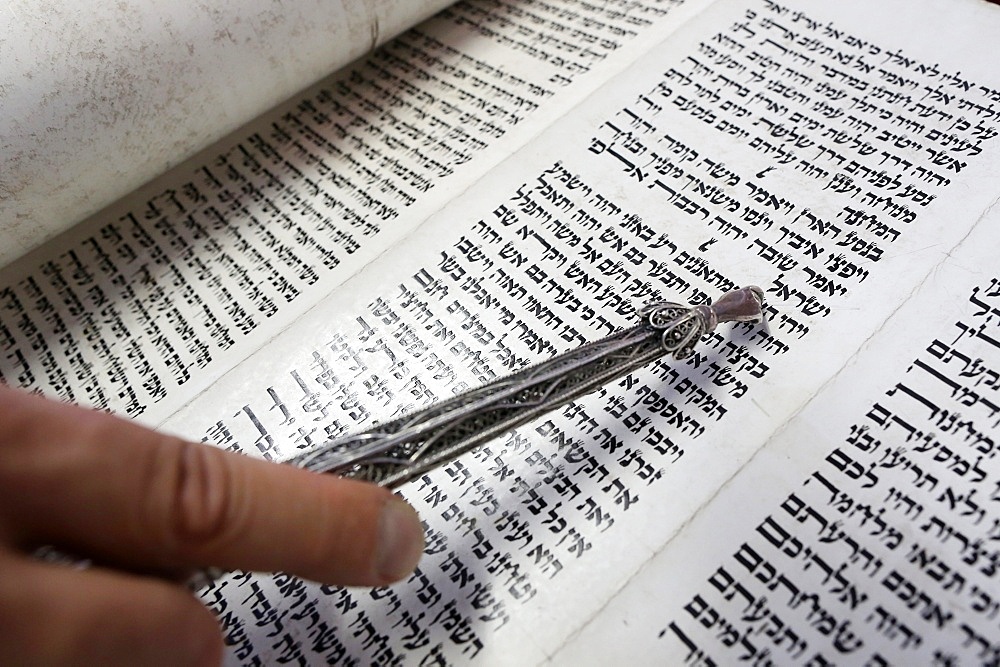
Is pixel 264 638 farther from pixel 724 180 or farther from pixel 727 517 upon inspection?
pixel 724 180

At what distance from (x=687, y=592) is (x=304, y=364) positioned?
332mm

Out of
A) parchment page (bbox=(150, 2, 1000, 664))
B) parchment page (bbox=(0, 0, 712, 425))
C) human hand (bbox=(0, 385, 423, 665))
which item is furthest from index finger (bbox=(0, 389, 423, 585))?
parchment page (bbox=(0, 0, 712, 425))

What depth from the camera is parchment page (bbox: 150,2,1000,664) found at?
444 mm

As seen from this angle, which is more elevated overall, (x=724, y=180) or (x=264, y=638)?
(x=724, y=180)

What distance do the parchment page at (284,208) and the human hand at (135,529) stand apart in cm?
28

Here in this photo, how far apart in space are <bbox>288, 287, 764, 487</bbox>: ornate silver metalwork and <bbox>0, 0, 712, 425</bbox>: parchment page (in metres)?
0.26

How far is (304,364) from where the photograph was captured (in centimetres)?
58

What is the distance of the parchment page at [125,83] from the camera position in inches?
22.7

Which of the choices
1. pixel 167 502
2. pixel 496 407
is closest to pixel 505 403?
pixel 496 407

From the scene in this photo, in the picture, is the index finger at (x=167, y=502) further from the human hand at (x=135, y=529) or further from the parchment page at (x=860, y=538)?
the parchment page at (x=860, y=538)

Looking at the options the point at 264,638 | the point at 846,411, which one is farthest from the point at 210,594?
the point at 846,411

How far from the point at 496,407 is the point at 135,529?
0.61 ft

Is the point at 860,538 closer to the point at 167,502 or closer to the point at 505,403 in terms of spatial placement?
the point at 505,403

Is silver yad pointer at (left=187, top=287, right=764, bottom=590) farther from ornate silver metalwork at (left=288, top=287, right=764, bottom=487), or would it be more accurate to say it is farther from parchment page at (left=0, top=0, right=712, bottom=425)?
parchment page at (left=0, top=0, right=712, bottom=425)
